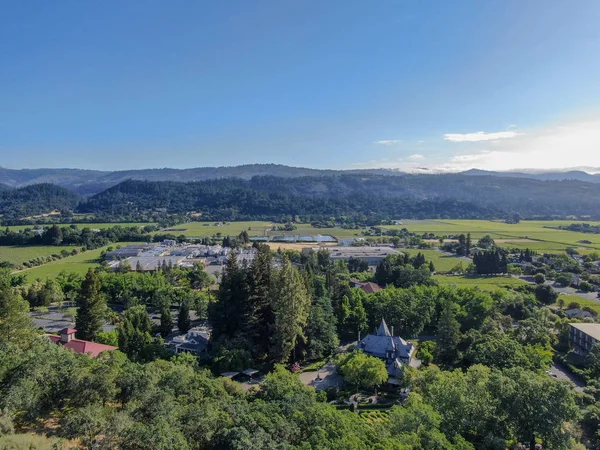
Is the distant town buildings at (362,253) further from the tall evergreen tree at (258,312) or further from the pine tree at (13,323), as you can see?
the pine tree at (13,323)

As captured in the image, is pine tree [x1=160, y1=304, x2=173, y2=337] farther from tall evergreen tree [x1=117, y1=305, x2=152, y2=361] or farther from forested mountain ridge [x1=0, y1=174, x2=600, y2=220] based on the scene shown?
forested mountain ridge [x1=0, y1=174, x2=600, y2=220]

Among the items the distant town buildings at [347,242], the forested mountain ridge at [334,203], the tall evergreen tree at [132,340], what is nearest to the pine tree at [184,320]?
the tall evergreen tree at [132,340]

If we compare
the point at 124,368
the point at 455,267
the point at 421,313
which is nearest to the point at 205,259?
the point at 455,267

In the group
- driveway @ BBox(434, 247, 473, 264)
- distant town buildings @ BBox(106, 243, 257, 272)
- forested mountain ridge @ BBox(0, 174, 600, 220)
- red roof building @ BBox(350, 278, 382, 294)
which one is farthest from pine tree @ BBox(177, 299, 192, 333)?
forested mountain ridge @ BBox(0, 174, 600, 220)

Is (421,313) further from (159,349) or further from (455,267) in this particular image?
(455,267)

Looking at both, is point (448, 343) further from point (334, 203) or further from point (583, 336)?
point (334, 203)
